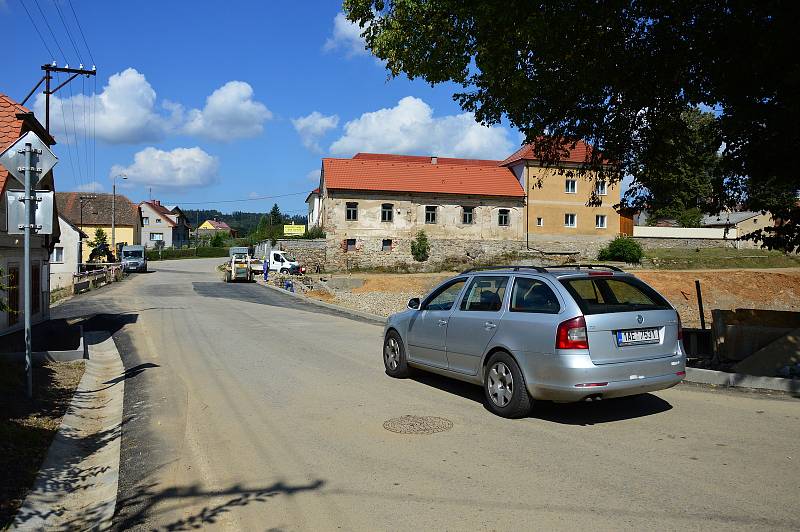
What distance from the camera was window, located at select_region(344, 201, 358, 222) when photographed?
50438 millimetres

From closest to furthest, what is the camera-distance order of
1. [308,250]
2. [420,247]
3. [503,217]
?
[308,250] → [420,247] → [503,217]

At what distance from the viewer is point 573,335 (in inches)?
249

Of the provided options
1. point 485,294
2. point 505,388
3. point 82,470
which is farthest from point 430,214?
point 82,470

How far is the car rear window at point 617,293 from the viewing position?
684cm

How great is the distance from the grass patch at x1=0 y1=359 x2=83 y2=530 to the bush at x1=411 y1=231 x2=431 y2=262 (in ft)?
136

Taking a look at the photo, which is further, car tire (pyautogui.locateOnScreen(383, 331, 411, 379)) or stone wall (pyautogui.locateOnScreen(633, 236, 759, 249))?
stone wall (pyautogui.locateOnScreen(633, 236, 759, 249))

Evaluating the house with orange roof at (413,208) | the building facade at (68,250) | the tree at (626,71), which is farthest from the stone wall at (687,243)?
the building facade at (68,250)

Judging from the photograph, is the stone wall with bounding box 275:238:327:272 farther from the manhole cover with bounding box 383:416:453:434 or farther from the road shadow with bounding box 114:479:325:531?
the road shadow with bounding box 114:479:325:531

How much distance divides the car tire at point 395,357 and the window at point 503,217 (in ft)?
148

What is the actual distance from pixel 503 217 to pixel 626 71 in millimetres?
43528

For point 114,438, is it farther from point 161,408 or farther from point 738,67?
point 738,67

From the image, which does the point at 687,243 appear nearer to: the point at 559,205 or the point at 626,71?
the point at 559,205

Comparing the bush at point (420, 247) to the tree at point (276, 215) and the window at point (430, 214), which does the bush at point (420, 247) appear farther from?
the tree at point (276, 215)

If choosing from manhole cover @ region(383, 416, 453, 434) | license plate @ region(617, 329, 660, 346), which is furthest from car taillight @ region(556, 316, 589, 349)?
manhole cover @ region(383, 416, 453, 434)
